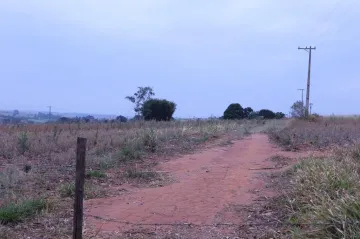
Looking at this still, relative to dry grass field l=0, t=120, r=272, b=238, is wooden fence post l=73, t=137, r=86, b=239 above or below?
above

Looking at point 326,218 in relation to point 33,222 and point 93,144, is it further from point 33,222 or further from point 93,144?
point 93,144

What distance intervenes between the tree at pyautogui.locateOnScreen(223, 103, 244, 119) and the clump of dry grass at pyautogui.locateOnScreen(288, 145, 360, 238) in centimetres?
7065

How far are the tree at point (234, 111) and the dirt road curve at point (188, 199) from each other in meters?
66.1

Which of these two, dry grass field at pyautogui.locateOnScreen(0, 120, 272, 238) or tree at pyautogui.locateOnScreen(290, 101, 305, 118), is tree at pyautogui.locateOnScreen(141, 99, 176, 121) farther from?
dry grass field at pyautogui.locateOnScreen(0, 120, 272, 238)

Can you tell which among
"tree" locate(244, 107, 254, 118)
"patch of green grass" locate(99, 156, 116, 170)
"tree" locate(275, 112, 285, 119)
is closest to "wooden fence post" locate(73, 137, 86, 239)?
"patch of green grass" locate(99, 156, 116, 170)

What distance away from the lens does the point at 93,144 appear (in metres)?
19.7

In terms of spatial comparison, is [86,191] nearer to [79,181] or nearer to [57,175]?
[57,175]

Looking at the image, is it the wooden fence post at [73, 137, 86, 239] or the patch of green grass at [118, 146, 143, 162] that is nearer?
the wooden fence post at [73, 137, 86, 239]

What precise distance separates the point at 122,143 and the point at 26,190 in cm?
959

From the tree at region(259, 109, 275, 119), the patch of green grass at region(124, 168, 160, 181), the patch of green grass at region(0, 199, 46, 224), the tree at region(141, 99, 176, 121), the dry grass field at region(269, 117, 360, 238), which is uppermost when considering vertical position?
the tree at region(259, 109, 275, 119)

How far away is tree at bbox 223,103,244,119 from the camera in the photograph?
81312 millimetres

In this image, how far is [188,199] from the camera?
383 inches

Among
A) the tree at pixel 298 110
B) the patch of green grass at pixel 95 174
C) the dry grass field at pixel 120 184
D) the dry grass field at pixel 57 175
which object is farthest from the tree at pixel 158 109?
the patch of green grass at pixel 95 174

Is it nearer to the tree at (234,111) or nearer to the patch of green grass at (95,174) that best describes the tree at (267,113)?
the tree at (234,111)
